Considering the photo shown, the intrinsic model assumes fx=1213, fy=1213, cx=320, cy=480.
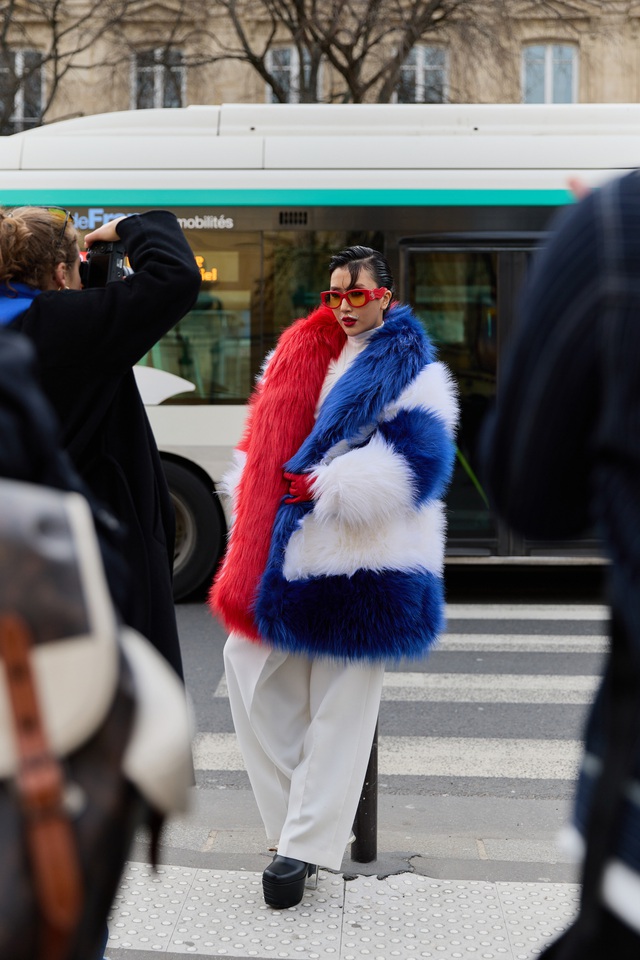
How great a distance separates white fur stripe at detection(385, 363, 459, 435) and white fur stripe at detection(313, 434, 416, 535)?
114 millimetres

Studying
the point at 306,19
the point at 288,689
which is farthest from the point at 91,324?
the point at 306,19

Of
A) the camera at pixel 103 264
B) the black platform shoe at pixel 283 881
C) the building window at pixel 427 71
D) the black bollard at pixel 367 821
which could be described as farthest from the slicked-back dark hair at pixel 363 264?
the building window at pixel 427 71

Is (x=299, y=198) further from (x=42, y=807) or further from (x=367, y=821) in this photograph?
(x=42, y=807)

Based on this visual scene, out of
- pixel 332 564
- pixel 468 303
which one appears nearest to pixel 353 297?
pixel 332 564

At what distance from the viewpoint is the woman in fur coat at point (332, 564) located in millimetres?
3297

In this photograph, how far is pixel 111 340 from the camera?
2650 mm

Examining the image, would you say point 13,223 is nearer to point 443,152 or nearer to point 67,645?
point 67,645

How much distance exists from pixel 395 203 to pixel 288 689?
5.30 metres

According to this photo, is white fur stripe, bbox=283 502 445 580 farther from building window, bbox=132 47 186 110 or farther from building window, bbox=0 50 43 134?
building window, bbox=132 47 186 110

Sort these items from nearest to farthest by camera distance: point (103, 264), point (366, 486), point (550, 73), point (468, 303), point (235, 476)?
point (103, 264), point (366, 486), point (235, 476), point (468, 303), point (550, 73)

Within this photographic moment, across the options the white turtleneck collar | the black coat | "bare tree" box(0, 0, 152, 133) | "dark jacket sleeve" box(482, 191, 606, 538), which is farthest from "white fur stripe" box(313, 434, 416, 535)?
"bare tree" box(0, 0, 152, 133)

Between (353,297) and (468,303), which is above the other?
(468,303)

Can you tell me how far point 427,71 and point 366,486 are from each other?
62.4ft

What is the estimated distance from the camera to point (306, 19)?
A: 16344 millimetres
